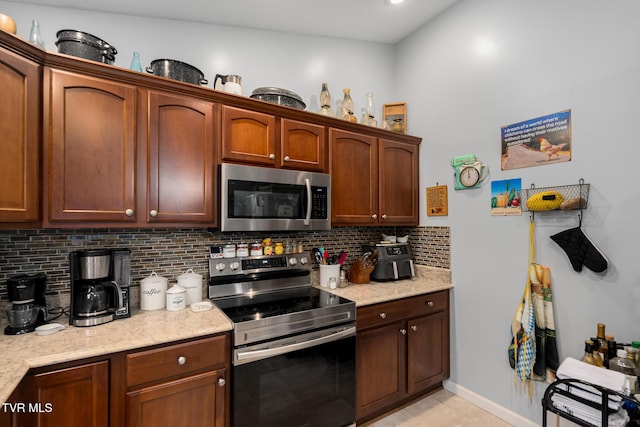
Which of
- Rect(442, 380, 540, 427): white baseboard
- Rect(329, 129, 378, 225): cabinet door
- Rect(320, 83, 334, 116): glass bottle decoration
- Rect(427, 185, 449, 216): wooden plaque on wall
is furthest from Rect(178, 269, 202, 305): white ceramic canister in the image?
Rect(442, 380, 540, 427): white baseboard

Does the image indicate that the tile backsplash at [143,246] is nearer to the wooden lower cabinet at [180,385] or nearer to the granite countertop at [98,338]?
the granite countertop at [98,338]

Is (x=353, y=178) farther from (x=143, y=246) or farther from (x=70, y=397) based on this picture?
(x=70, y=397)

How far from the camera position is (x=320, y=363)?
1.74 metres

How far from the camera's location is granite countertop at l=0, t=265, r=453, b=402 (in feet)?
3.59

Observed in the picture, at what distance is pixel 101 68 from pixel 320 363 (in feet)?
6.41

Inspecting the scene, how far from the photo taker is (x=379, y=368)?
2.05 m

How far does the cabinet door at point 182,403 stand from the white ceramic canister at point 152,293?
0.52 meters

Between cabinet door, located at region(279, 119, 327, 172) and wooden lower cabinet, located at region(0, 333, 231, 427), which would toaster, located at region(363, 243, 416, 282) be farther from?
wooden lower cabinet, located at region(0, 333, 231, 427)

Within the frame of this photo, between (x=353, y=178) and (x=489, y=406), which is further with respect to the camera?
(x=353, y=178)

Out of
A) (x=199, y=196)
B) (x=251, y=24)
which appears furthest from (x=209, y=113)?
(x=251, y=24)

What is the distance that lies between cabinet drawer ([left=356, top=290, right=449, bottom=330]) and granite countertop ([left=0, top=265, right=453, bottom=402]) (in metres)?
0.10

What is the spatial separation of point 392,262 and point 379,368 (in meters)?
0.84

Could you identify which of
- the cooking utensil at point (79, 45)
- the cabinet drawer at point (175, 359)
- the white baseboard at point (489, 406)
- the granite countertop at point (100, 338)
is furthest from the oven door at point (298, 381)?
the cooking utensil at point (79, 45)

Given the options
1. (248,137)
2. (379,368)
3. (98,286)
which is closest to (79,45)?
(248,137)
